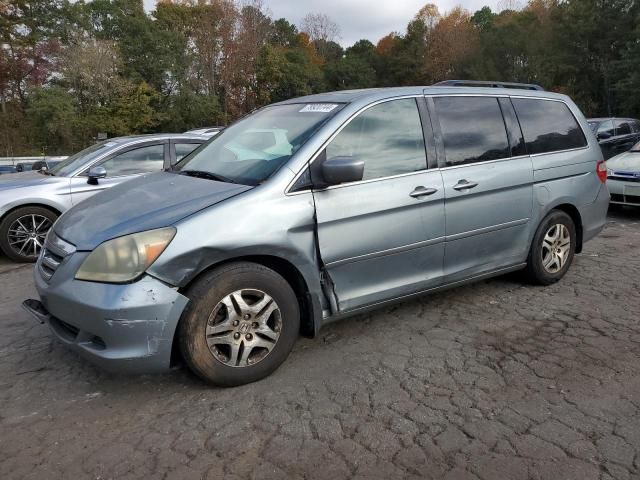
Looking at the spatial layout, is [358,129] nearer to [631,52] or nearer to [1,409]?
[1,409]

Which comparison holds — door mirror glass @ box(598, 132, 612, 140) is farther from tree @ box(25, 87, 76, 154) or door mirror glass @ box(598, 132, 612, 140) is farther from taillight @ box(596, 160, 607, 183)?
tree @ box(25, 87, 76, 154)

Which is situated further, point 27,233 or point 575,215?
point 27,233

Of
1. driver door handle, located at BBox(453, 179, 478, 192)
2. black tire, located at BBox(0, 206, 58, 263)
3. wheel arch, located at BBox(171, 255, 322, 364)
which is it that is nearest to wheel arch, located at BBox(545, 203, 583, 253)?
driver door handle, located at BBox(453, 179, 478, 192)

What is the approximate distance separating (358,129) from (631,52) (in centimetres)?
2901

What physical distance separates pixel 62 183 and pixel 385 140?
15.4ft

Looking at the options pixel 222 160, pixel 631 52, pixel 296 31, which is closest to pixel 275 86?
pixel 296 31

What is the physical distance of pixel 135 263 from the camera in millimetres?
2838

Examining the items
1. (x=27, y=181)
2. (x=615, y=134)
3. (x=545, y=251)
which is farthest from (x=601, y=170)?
(x=615, y=134)

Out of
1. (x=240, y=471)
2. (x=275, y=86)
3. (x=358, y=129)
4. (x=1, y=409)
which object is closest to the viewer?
(x=240, y=471)

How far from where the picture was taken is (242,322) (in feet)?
10.1

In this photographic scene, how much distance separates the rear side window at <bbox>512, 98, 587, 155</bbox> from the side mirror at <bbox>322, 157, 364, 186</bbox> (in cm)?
201

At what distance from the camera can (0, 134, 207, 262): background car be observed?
6.45m

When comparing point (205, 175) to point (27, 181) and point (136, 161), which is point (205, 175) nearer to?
point (136, 161)

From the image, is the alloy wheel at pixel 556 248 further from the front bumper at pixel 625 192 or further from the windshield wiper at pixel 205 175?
the front bumper at pixel 625 192
